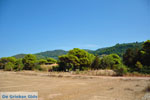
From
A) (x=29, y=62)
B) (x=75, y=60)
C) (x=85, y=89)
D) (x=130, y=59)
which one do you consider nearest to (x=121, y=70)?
(x=85, y=89)

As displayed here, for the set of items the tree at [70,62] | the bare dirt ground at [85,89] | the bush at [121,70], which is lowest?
the bare dirt ground at [85,89]

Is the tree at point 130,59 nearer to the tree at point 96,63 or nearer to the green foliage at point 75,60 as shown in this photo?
the tree at point 96,63

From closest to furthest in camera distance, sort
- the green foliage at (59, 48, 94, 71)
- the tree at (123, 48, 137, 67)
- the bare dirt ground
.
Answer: the bare dirt ground → the green foliage at (59, 48, 94, 71) → the tree at (123, 48, 137, 67)

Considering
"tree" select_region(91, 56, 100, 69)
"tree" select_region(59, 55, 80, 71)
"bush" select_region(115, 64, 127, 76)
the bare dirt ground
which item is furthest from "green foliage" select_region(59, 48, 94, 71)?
the bare dirt ground

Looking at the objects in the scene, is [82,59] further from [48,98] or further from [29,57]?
[48,98]

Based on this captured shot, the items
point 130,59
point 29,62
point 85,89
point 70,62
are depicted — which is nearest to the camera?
point 85,89

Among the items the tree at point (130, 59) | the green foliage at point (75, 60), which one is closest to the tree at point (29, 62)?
the green foliage at point (75, 60)

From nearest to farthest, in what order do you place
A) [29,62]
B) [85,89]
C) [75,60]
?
1. [85,89]
2. [75,60]
3. [29,62]

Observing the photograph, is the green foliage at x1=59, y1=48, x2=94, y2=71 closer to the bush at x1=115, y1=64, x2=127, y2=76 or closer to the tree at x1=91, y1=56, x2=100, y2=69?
the tree at x1=91, y1=56, x2=100, y2=69

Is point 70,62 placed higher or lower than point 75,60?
lower

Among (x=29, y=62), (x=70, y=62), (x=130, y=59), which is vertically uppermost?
(x=29, y=62)

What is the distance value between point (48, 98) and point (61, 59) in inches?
1141

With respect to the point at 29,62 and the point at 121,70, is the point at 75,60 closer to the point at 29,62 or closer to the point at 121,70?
the point at 121,70

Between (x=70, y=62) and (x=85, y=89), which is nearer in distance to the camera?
(x=85, y=89)
